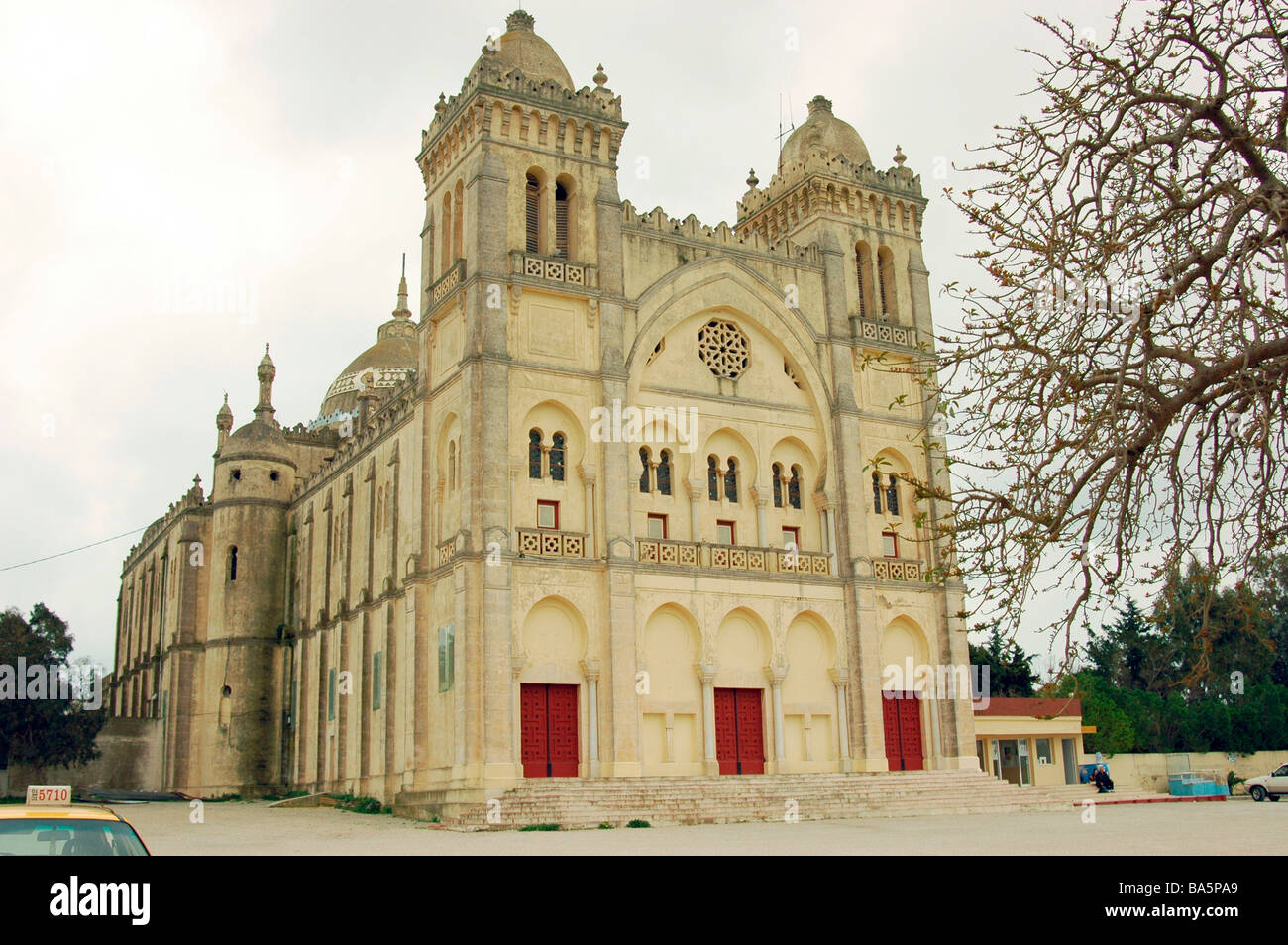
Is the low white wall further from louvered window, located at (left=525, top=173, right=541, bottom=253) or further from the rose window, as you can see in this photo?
louvered window, located at (left=525, top=173, right=541, bottom=253)

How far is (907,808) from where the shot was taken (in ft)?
96.8

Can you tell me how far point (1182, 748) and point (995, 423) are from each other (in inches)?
2209

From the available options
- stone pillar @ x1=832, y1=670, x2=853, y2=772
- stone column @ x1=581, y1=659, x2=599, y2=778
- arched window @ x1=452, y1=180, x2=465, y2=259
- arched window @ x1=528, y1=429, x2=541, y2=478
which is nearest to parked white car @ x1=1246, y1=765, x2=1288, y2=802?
stone pillar @ x1=832, y1=670, x2=853, y2=772

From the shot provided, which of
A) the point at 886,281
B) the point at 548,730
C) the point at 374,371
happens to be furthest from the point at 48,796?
the point at 374,371

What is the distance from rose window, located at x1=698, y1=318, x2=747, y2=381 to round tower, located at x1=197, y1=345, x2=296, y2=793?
852 inches

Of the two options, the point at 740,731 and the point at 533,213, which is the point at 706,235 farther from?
the point at 740,731

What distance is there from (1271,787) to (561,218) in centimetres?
2584

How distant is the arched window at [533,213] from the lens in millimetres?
32594

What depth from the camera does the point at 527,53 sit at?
112 feet

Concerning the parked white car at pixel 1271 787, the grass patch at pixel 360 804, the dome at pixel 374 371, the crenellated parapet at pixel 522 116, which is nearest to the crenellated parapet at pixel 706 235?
the crenellated parapet at pixel 522 116

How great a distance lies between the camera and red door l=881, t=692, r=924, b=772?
34188 mm
